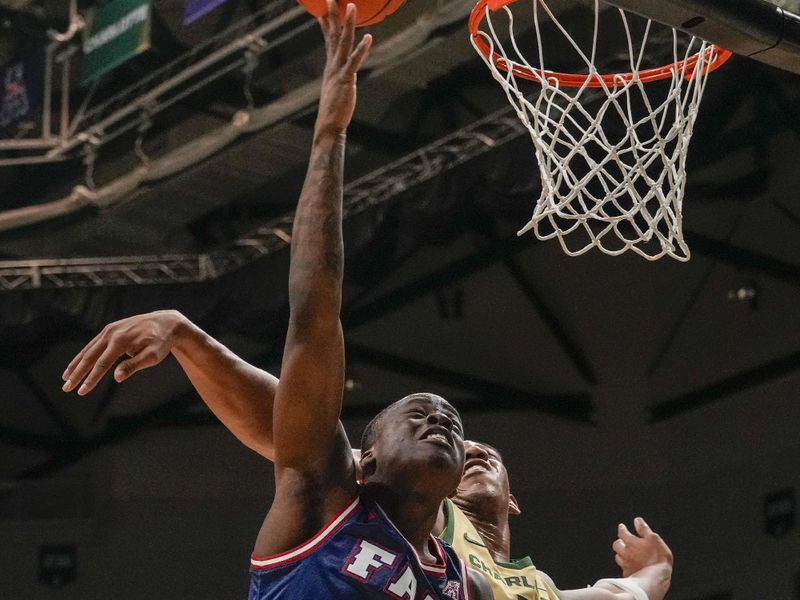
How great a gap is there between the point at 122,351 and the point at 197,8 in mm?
5859

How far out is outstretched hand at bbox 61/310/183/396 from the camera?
2539mm

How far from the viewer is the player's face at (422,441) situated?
2760mm

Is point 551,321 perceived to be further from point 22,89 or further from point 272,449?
point 272,449

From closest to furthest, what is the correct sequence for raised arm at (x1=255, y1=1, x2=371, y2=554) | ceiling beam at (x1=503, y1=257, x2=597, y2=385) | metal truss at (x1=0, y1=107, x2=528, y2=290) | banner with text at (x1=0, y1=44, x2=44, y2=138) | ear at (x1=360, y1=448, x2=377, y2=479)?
raised arm at (x1=255, y1=1, x2=371, y2=554), ear at (x1=360, y1=448, x2=377, y2=479), metal truss at (x1=0, y1=107, x2=528, y2=290), banner with text at (x1=0, y1=44, x2=44, y2=138), ceiling beam at (x1=503, y1=257, x2=597, y2=385)

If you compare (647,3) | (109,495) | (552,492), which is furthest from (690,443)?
(647,3)

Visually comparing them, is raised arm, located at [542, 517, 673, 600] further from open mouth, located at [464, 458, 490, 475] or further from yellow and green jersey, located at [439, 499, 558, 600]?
open mouth, located at [464, 458, 490, 475]

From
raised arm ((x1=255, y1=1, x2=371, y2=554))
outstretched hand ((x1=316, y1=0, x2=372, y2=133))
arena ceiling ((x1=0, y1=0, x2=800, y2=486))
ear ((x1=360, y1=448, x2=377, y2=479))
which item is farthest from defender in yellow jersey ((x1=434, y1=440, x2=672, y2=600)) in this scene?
arena ceiling ((x1=0, y1=0, x2=800, y2=486))

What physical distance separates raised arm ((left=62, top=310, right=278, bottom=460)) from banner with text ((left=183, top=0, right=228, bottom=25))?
5.34 m

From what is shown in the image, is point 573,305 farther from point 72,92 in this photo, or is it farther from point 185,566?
point 72,92

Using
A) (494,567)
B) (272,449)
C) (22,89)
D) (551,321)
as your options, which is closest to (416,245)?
(551,321)

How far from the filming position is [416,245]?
870 cm

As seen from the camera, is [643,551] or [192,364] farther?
[643,551]

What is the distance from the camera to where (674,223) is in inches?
153

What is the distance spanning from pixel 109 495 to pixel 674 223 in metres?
8.87
